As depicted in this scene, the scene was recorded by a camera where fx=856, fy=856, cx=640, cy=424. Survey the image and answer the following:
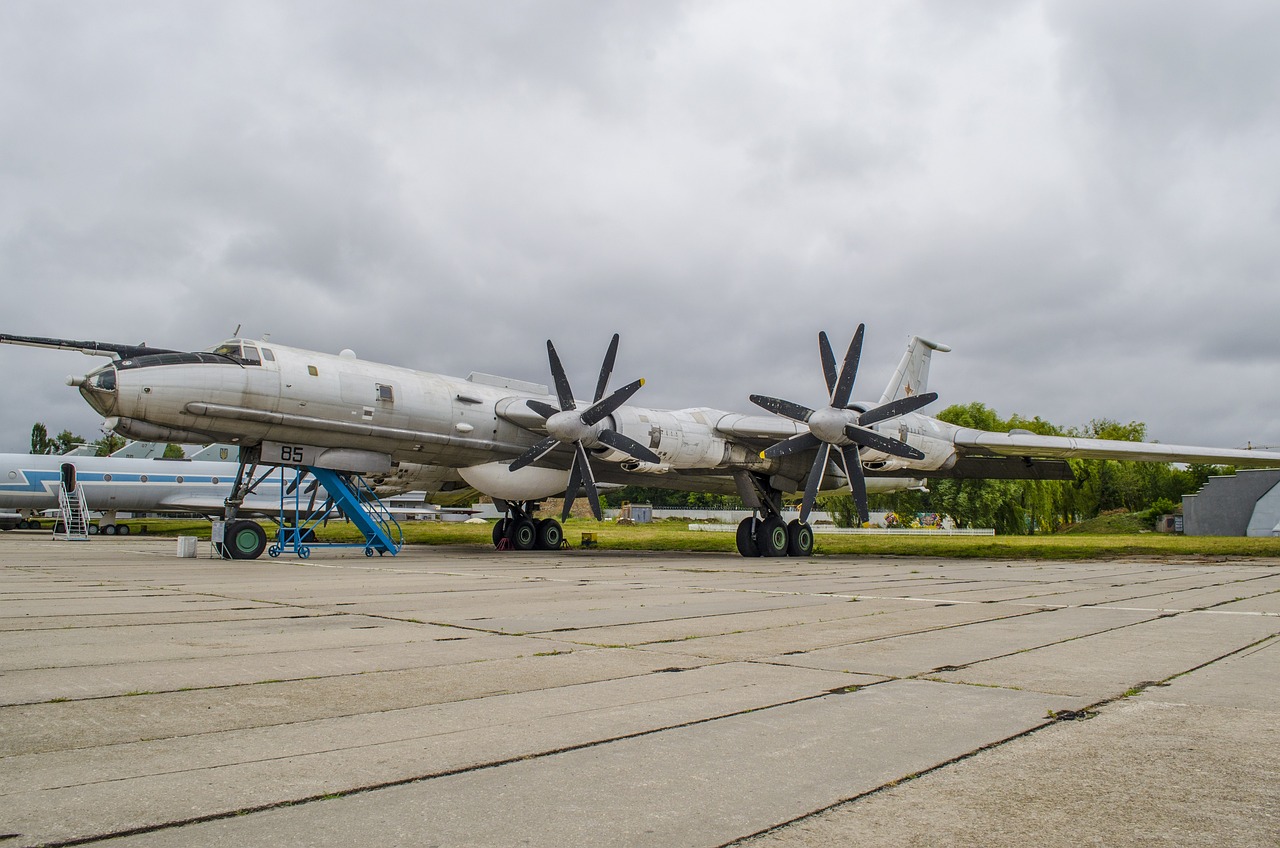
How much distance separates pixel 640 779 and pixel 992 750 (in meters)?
1.38

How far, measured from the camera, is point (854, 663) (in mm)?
5199

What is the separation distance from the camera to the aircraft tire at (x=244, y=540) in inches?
631

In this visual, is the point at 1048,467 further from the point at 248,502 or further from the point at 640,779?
the point at 248,502

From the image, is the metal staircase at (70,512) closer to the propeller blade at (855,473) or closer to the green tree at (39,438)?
the propeller blade at (855,473)

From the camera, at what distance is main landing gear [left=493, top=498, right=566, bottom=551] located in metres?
23.0

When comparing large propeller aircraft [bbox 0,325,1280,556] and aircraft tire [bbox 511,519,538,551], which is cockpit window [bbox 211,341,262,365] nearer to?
large propeller aircraft [bbox 0,325,1280,556]

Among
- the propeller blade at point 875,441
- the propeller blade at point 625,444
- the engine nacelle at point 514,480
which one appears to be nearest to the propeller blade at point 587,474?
the propeller blade at point 625,444

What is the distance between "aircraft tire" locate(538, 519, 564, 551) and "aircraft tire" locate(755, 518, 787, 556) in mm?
5325

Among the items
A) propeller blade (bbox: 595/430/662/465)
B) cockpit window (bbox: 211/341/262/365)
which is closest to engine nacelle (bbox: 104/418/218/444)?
cockpit window (bbox: 211/341/262/365)

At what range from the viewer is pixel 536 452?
18656mm

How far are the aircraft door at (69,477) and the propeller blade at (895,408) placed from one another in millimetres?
28802

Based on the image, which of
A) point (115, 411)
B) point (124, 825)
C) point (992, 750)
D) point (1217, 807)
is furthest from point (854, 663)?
point (115, 411)

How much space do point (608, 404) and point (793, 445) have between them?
181 inches

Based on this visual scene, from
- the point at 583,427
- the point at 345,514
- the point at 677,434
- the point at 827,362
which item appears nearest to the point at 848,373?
the point at 827,362
